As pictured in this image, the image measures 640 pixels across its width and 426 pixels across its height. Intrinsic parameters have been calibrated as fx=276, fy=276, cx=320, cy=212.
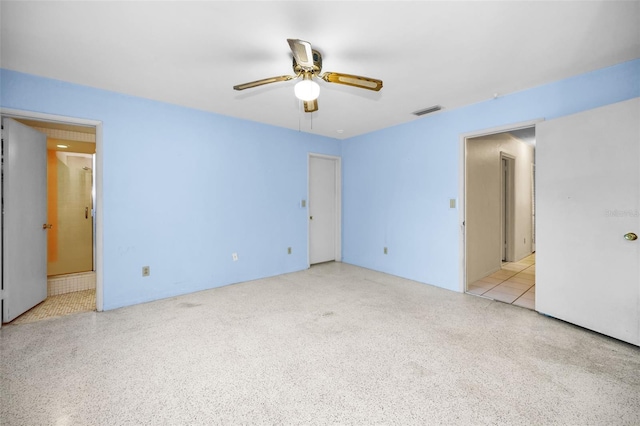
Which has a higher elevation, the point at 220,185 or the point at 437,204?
the point at 220,185

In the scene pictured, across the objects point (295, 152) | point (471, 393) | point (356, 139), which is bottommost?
point (471, 393)

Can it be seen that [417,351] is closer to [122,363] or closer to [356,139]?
[122,363]

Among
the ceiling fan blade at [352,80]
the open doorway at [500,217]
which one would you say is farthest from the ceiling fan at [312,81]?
the open doorway at [500,217]

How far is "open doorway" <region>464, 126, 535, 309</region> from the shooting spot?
12.6 ft

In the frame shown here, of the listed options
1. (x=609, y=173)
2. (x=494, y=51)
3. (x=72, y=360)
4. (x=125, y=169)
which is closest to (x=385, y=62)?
(x=494, y=51)

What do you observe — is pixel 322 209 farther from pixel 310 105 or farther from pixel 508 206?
pixel 508 206

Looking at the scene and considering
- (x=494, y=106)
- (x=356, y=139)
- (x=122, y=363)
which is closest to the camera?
(x=122, y=363)

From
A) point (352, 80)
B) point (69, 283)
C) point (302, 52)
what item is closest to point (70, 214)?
point (69, 283)

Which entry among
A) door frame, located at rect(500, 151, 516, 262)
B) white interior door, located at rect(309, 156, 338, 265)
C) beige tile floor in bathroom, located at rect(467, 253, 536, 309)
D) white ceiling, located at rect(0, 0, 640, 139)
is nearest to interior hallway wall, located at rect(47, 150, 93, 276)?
white ceiling, located at rect(0, 0, 640, 139)

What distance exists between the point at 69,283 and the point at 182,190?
2175 millimetres

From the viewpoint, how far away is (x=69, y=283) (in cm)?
391

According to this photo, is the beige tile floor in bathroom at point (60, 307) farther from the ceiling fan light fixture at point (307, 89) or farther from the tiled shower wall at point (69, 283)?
the ceiling fan light fixture at point (307, 89)

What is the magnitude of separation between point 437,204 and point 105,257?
4.27 m

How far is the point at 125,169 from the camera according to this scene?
323cm
